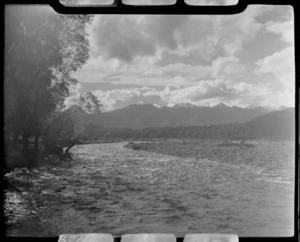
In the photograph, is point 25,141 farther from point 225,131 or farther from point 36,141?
point 225,131

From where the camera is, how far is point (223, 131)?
330cm

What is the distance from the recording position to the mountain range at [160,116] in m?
3.12

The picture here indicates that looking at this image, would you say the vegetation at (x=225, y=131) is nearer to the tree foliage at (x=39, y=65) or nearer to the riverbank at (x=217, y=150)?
the riverbank at (x=217, y=150)

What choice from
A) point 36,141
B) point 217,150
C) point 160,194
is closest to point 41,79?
point 36,141

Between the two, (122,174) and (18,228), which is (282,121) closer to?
(122,174)

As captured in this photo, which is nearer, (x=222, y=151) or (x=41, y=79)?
(x=41, y=79)

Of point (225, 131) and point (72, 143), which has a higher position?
point (225, 131)

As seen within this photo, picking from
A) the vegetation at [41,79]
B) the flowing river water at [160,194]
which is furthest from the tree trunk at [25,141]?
the flowing river water at [160,194]

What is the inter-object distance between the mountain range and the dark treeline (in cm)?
5

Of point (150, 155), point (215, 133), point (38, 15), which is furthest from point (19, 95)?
point (215, 133)

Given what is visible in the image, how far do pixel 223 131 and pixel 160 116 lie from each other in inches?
23.6

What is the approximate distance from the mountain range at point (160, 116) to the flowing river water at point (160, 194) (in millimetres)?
220

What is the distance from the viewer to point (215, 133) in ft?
10.7

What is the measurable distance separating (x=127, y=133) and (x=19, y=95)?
92 centimetres
